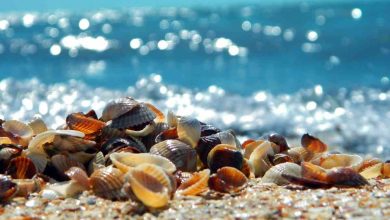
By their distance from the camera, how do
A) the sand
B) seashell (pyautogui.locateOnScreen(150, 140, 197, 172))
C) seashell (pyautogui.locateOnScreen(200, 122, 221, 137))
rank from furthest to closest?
1. seashell (pyautogui.locateOnScreen(200, 122, 221, 137))
2. seashell (pyautogui.locateOnScreen(150, 140, 197, 172))
3. the sand

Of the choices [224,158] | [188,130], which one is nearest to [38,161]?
[188,130]

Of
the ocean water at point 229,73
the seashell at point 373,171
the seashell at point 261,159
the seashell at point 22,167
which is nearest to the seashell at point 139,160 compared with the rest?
the seashell at point 22,167

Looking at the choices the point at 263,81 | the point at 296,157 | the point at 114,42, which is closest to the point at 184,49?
the point at 114,42

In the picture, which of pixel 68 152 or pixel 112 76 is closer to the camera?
pixel 68 152

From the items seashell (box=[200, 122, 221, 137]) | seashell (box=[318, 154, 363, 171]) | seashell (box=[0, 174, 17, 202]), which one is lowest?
seashell (box=[0, 174, 17, 202])

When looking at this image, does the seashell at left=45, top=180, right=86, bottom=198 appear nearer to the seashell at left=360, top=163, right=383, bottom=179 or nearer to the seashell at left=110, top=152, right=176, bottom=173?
the seashell at left=110, top=152, right=176, bottom=173

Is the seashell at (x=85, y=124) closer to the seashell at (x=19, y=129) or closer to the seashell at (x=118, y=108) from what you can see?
the seashell at (x=118, y=108)

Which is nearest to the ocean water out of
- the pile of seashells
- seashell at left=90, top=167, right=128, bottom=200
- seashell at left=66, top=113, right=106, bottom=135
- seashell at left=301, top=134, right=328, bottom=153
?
seashell at left=301, top=134, right=328, bottom=153

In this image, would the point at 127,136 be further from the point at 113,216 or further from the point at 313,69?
the point at 313,69
